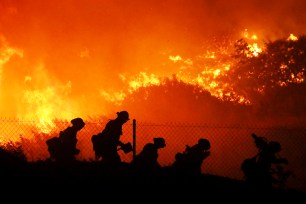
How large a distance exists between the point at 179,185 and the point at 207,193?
739 millimetres

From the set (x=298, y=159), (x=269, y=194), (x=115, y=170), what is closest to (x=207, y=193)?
(x=269, y=194)

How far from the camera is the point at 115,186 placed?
1125cm

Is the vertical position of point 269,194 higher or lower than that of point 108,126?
lower

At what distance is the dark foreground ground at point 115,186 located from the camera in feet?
34.2

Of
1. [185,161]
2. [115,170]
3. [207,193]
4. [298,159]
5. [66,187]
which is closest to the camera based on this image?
[66,187]

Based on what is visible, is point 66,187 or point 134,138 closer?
point 66,187

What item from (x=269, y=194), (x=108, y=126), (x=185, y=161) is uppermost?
(x=108, y=126)

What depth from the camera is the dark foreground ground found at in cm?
1043

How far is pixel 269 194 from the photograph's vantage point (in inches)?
494

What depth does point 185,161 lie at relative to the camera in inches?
544

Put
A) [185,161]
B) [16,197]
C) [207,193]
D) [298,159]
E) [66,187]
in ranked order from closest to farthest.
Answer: [16,197]
[66,187]
[207,193]
[185,161]
[298,159]

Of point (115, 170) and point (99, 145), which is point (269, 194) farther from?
point (99, 145)

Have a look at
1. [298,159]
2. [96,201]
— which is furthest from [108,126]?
[298,159]

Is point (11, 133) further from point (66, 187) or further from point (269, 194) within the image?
point (269, 194)
